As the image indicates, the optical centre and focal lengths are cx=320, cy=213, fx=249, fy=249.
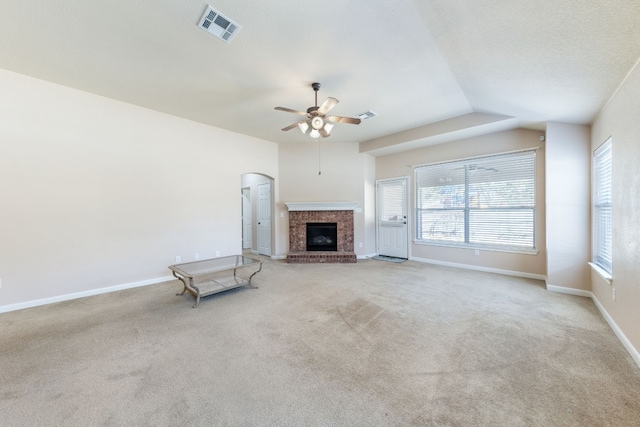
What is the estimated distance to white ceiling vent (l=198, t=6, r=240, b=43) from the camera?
2.21 m

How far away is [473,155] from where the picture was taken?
16.7 ft

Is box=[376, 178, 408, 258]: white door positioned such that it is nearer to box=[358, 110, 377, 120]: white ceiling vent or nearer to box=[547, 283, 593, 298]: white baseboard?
box=[358, 110, 377, 120]: white ceiling vent

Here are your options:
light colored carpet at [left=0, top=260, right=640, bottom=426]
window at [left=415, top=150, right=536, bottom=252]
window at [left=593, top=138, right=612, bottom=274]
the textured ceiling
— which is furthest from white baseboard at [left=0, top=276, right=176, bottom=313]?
window at [left=593, top=138, right=612, bottom=274]

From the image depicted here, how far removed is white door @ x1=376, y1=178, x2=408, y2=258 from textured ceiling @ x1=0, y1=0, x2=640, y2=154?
2487 millimetres

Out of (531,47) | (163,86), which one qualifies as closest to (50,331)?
(163,86)

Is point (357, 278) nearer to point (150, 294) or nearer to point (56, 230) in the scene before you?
point (150, 294)

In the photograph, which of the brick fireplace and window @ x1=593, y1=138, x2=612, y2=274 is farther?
the brick fireplace

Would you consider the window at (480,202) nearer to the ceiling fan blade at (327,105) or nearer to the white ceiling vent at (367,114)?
the white ceiling vent at (367,114)

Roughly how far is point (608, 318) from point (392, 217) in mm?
4078

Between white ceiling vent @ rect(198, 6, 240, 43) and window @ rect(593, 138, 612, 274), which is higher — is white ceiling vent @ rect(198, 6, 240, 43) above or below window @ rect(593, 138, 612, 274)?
above

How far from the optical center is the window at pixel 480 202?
458cm

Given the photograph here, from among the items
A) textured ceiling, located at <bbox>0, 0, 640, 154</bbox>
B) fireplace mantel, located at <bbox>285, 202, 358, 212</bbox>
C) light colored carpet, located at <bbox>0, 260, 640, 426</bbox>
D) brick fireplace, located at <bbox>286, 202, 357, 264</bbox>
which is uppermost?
textured ceiling, located at <bbox>0, 0, 640, 154</bbox>

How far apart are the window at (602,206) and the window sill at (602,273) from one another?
0.13ft

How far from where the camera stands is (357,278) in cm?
454
